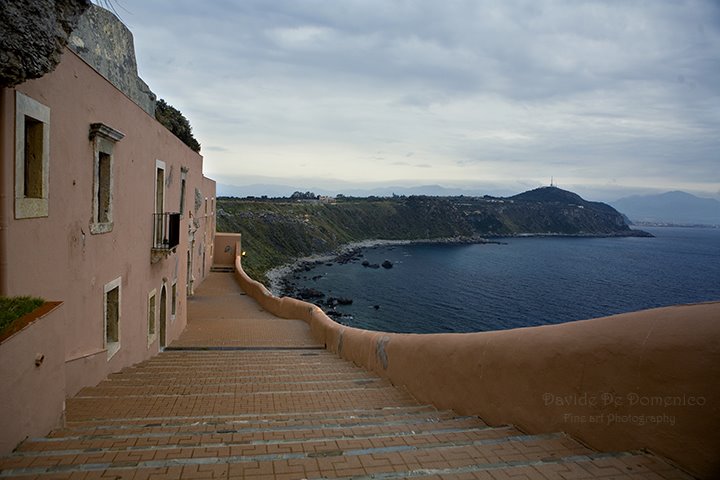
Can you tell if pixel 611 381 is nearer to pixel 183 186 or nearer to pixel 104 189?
pixel 104 189

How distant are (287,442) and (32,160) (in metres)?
4.25

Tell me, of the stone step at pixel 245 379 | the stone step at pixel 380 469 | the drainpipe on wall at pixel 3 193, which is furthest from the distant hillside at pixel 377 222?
the stone step at pixel 380 469

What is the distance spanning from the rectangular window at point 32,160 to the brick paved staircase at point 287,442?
2.29 metres

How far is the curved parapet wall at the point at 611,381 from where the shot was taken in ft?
10.5

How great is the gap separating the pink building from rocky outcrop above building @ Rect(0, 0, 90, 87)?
1.53 feet

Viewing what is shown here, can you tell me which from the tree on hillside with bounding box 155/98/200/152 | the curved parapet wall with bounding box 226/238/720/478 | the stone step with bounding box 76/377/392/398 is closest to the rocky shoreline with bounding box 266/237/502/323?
the tree on hillside with bounding box 155/98/200/152

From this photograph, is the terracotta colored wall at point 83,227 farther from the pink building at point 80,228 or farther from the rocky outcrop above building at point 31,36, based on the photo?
the rocky outcrop above building at point 31,36

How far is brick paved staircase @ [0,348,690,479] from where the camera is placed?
3.32m

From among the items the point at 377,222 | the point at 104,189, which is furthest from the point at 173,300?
the point at 377,222

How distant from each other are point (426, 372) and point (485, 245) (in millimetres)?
107873

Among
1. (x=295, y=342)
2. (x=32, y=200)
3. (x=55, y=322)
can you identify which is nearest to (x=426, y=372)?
(x=55, y=322)

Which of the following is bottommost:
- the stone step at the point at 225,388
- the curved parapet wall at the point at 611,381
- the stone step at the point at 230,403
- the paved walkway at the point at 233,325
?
the paved walkway at the point at 233,325

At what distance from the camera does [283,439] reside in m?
4.23

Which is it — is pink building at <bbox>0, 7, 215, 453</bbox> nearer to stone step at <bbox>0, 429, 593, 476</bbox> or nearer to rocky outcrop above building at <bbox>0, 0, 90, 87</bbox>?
rocky outcrop above building at <bbox>0, 0, 90, 87</bbox>
